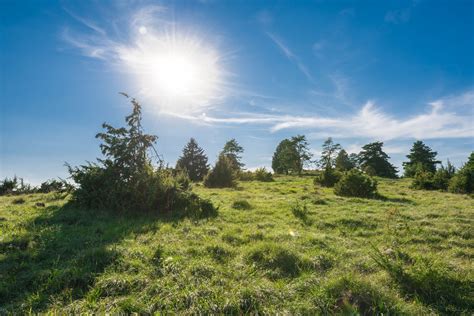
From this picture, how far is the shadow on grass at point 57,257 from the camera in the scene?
13.2 feet

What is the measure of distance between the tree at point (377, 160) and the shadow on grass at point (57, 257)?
57.5 m

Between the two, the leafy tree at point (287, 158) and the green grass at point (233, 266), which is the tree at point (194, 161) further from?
the green grass at point (233, 266)

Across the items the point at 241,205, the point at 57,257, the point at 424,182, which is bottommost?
the point at 57,257

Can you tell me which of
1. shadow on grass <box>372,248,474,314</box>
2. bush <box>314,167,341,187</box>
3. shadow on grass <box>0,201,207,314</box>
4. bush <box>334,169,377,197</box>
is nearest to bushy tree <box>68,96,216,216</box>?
shadow on grass <box>0,201,207,314</box>

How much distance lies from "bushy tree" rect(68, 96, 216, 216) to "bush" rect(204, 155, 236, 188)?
11855mm

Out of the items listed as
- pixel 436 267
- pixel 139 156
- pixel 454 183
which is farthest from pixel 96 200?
pixel 454 183

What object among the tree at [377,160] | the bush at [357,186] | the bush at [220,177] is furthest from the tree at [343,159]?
the bush at [357,186]

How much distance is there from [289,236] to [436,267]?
3.36 metres

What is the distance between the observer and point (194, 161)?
38656 millimetres

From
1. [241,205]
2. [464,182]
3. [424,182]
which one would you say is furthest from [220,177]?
[464,182]

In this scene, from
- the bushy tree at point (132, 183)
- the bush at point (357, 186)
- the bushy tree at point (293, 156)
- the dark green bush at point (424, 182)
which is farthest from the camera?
the bushy tree at point (293, 156)

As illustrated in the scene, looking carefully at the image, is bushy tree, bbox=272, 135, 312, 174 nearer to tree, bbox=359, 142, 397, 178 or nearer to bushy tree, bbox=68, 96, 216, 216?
tree, bbox=359, 142, 397, 178

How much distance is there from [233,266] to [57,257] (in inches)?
162

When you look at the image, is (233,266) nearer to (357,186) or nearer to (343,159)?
(357,186)
